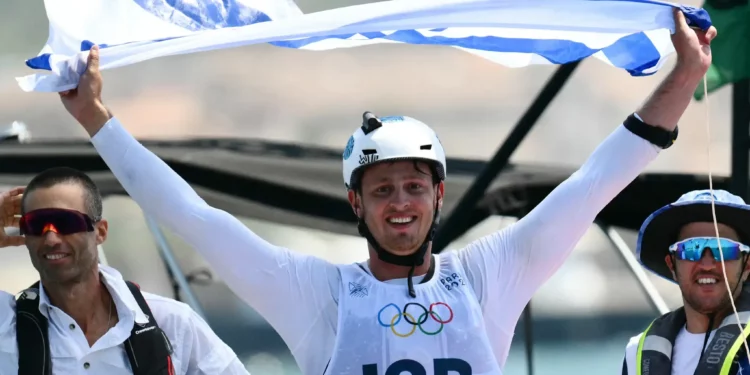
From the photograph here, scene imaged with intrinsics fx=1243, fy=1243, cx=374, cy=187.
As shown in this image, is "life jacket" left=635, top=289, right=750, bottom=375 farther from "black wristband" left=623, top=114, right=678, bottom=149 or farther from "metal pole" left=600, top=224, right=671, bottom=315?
"metal pole" left=600, top=224, right=671, bottom=315

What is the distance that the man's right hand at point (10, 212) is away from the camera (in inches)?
144

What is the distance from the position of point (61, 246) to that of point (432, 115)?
366 centimetres

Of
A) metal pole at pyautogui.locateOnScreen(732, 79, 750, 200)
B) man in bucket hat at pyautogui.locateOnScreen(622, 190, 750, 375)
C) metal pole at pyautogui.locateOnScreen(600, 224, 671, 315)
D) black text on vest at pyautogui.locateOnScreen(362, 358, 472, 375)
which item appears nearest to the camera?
black text on vest at pyautogui.locateOnScreen(362, 358, 472, 375)

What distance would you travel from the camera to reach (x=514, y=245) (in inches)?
121

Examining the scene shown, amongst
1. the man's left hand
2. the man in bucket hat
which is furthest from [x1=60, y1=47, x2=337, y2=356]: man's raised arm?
the man in bucket hat

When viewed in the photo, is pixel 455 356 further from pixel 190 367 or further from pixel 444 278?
pixel 190 367

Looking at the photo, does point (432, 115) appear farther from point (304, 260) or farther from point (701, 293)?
point (304, 260)

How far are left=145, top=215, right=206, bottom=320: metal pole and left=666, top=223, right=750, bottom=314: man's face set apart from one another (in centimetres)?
316

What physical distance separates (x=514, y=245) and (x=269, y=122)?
3.82 m

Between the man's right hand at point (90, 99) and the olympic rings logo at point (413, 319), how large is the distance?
83 centimetres

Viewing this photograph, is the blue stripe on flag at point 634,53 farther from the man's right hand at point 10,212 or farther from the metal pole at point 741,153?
the metal pole at point 741,153

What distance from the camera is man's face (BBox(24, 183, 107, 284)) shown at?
3338 millimetres

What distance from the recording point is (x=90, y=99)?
2.99 meters

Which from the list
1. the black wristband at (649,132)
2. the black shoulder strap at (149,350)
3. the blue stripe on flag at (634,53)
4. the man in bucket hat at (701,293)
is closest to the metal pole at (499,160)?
the man in bucket hat at (701,293)
